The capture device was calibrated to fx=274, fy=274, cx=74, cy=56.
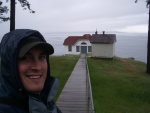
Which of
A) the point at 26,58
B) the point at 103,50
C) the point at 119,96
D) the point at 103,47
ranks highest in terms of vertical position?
the point at 26,58

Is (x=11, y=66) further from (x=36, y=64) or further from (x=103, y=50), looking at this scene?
(x=103, y=50)

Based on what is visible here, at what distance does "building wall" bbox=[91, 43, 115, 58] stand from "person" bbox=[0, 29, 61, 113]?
3876 cm

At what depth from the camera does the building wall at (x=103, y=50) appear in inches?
1614

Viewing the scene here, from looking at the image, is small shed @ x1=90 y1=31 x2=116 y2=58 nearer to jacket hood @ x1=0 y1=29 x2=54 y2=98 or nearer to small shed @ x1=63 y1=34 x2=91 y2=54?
small shed @ x1=63 y1=34 x2=91 y2=54

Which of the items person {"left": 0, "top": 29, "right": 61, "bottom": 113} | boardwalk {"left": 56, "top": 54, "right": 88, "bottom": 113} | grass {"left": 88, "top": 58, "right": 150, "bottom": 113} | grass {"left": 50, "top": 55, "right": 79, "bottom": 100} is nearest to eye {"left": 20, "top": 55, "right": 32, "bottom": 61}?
person {"left": 0, "top": 29, "right": 61, "bottom": 113}

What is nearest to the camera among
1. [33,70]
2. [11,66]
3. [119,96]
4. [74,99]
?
[11,66]

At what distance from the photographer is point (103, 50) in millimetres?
41500

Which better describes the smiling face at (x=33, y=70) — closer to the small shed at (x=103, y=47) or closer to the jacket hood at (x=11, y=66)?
the jacket hood at (x=11, y=66)

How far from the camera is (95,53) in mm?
41906

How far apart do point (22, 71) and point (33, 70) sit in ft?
0.42

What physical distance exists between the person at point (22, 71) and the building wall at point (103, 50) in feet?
127

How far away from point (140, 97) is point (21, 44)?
14101 mm

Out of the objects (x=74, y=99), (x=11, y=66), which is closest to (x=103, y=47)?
(x=74, y=99)

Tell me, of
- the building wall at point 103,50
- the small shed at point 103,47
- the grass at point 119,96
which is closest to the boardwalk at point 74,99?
the grass at point 119,96
